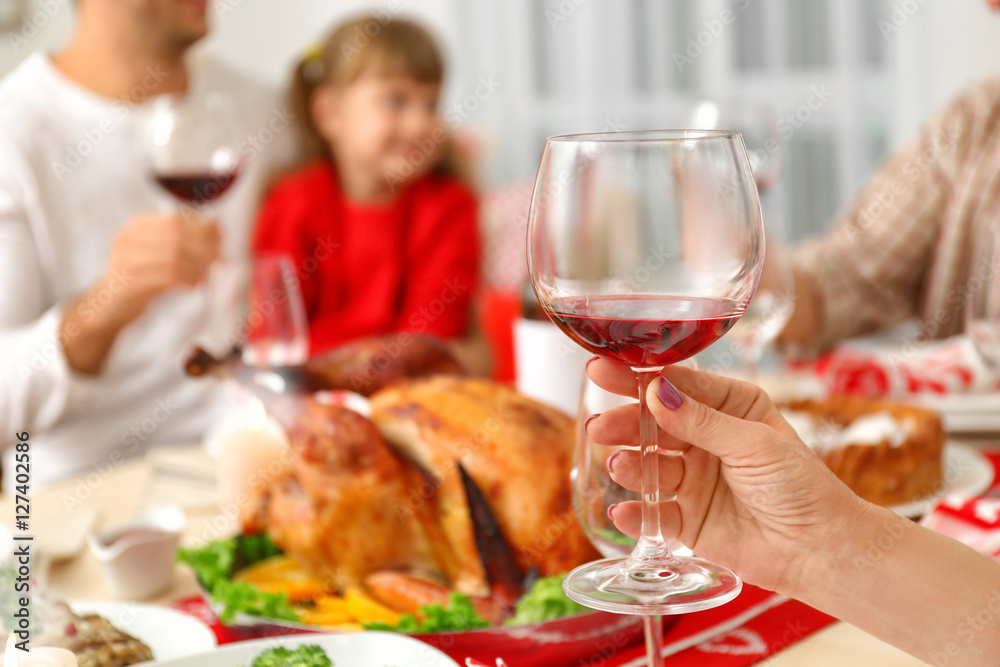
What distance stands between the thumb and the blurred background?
2777 mm

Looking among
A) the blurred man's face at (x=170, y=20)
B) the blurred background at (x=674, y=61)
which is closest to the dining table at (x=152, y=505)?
the blurred man's face at (x=170, y=20)

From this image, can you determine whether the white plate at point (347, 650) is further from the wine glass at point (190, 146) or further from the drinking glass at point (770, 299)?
the wine glass at point (190, 146)

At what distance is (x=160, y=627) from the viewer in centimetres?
70

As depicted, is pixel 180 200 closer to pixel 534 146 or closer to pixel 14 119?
pixel 14 119

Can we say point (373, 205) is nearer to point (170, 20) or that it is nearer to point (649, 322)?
point (170, 20)

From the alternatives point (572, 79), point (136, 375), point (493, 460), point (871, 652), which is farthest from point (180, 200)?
point (572, 79)

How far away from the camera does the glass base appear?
0.50 m

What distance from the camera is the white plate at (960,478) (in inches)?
34.8

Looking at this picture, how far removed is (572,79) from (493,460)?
3.63 metres

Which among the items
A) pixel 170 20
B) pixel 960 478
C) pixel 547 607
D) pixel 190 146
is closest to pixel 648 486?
pixel 547 607

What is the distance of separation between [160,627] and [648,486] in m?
0.39

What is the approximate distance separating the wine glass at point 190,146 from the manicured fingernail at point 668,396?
1.04m

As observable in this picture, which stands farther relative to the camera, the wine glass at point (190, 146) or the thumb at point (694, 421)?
the wine glass at point (190, 146)

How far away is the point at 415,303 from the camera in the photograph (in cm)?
Result: 230
